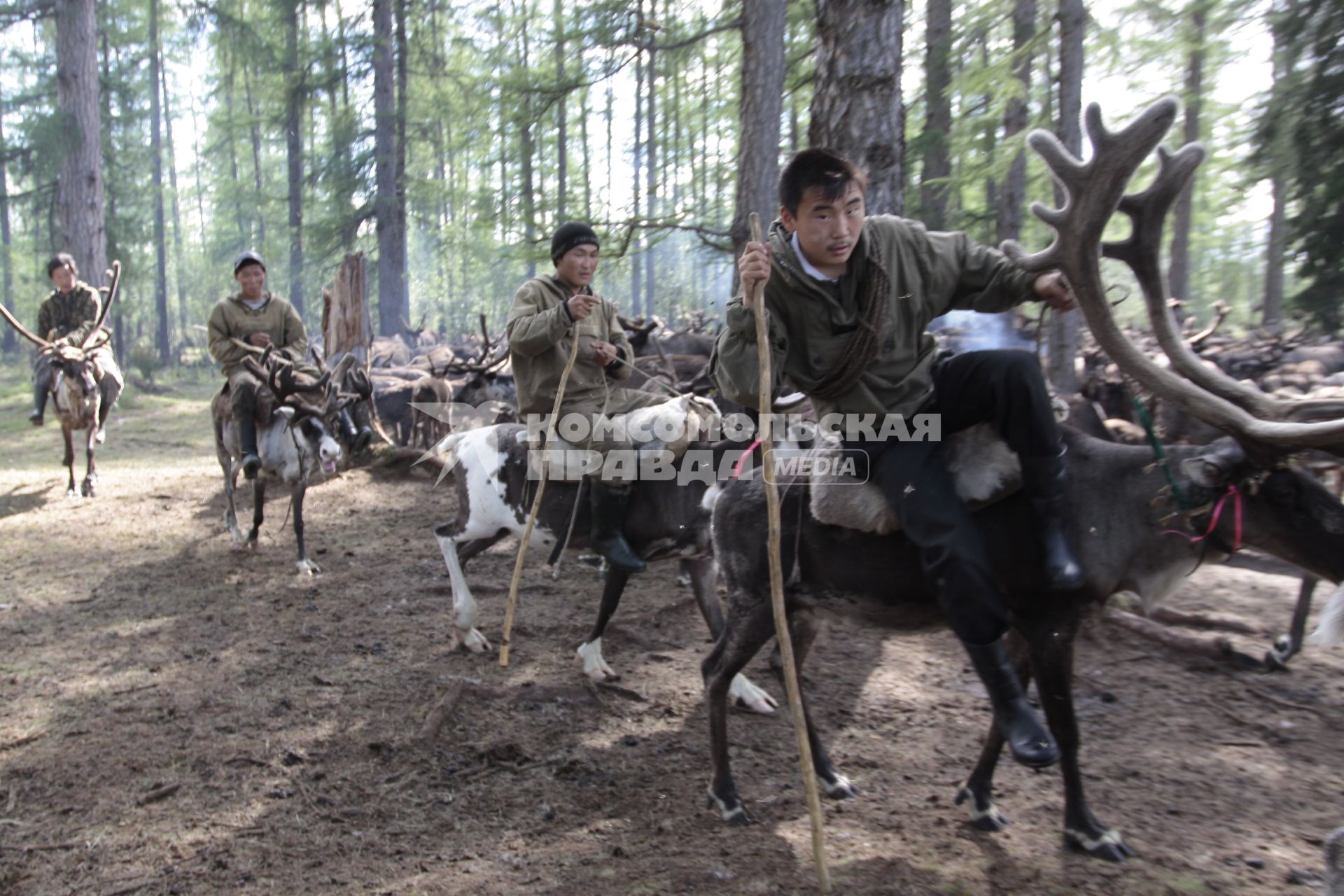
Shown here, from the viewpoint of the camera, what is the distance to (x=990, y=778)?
394 centimetres

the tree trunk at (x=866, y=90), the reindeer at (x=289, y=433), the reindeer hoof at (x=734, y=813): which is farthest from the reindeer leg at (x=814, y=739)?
the reindeer at (x=289, y=433)

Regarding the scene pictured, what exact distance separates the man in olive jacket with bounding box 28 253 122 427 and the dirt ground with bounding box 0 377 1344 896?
16.5 ft

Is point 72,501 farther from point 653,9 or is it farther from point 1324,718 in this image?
point 1324,718

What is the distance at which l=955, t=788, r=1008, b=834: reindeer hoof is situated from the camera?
3.89 metres

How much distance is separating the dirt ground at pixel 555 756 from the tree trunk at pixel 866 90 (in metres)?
3.37

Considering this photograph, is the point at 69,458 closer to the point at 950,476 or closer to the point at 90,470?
the point at 90,470

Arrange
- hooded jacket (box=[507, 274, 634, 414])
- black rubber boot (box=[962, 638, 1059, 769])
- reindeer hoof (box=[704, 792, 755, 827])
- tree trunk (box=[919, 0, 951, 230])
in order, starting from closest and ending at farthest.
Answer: black rubber boot (box=[962, 638, 1059, 769]) < reindeer hoof (box=[704, 792, 755, 827]) < hooded jacket (box=[507, 274, 634, 414]) < tree trunk (box=[919, 0, 951, 230])

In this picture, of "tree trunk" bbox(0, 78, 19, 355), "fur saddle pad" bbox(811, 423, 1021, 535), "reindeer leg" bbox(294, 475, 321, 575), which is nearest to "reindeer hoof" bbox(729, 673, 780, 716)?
"fur saddle pad" bbox(811, 423, 1021, 535)

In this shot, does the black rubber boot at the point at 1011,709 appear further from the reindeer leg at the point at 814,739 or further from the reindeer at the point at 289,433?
the reindeer at the point at 289,433

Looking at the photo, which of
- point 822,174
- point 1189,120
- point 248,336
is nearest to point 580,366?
point 822,174

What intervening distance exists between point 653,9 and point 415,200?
17.2 metres

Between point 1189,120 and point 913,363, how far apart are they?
18112 millimetres

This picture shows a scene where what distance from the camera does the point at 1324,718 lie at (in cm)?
488

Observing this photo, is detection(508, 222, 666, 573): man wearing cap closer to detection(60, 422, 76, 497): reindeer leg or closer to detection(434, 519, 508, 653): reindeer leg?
detection(434, 519, 508, 653): reindeer leg
